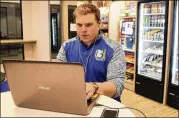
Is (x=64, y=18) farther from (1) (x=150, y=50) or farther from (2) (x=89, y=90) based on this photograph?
(2) (x=89, y=90)

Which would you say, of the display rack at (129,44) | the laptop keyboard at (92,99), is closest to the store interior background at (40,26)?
the display rack at (129,44)

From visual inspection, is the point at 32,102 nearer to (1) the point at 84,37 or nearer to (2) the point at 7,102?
(2) the point at 7,102

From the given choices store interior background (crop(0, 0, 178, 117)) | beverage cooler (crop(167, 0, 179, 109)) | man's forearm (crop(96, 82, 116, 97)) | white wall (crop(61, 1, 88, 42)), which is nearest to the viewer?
man's forearm (crop(96, 82, 116, 97))

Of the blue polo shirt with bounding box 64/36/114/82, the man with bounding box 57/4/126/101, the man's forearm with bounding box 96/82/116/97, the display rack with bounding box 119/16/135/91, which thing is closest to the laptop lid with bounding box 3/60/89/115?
the man's forearm with bounding box 96/82/116/97

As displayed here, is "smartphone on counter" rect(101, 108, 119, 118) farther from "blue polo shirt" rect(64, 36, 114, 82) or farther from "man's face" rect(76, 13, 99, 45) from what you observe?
"man's face" rect(76, 13, 99, 45)

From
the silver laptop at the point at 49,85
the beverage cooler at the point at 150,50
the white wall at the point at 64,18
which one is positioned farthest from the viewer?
the white wall at the point at 64,18

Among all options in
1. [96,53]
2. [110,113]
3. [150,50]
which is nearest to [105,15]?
[150,50]

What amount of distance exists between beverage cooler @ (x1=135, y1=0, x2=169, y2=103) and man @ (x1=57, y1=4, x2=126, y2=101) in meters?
2.11

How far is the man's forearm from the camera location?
1400mm

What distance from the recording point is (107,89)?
56.7 inches

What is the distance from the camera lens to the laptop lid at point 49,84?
3.17ft

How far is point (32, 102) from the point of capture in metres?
1.11

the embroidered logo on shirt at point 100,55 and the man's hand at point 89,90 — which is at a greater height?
the embroidered logo on shirt at point 100,55

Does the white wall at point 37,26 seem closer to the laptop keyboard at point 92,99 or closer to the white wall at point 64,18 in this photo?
the white wall at point 64,18
